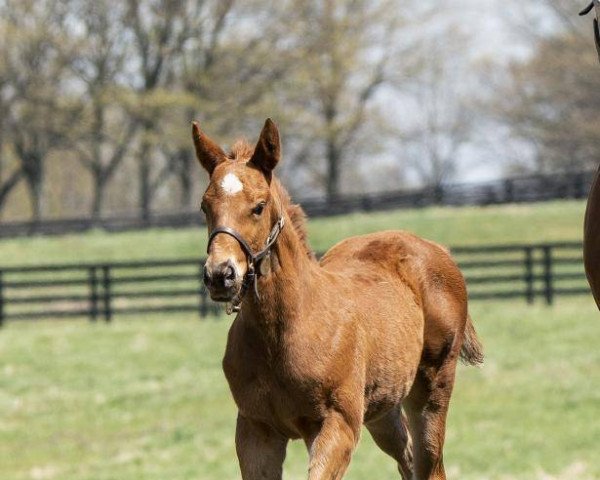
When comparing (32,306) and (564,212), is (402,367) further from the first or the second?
(564,212)

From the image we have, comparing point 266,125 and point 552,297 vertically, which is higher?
point 266,125

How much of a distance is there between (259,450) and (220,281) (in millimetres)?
993

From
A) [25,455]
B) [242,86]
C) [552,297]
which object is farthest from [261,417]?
[242,86]

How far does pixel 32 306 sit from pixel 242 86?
58.5ft

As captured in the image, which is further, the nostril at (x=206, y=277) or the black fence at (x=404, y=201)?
the black fence at (x=404, y=201)

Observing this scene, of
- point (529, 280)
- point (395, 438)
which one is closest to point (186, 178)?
point (529, 280)

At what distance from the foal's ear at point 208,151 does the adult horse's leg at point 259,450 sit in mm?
1124

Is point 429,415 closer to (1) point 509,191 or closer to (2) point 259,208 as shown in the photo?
(2) point 259,208

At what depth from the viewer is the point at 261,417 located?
17.3 ft

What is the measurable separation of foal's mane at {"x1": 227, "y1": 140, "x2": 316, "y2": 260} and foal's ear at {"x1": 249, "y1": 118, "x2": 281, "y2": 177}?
0.22ft

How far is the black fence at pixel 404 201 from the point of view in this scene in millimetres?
39594

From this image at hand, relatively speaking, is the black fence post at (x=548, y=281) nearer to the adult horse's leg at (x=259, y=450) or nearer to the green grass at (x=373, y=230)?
the green grass at (x=373, y=230)

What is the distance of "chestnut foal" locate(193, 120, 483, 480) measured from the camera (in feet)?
16.4

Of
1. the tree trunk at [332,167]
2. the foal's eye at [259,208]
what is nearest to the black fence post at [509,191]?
the tree trunk at [332,167]
